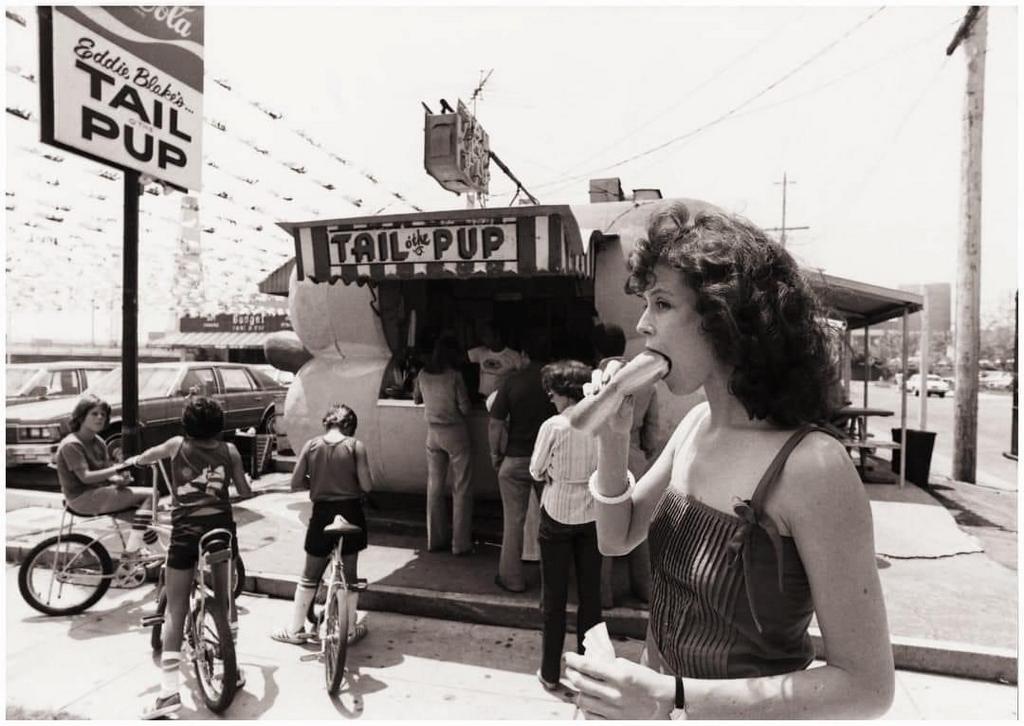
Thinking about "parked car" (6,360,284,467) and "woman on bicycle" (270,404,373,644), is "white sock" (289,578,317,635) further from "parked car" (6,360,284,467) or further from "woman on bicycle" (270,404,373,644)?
"parked car" (6,360,284,467)

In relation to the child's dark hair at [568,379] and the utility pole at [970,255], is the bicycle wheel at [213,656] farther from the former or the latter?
the utility pole at [970,255]

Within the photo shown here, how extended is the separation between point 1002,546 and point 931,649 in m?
3.46

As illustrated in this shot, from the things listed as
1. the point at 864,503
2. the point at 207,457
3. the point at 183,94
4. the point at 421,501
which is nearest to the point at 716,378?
the point at 864,503

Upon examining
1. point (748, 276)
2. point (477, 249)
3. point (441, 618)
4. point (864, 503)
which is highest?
point (477, 249)

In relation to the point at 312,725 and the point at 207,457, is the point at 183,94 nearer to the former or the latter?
the point at 207,457

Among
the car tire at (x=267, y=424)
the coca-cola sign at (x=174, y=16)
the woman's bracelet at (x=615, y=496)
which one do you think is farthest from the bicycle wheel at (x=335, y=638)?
the car tire at (x=267, y=424)

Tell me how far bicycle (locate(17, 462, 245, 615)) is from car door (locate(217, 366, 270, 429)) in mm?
6708

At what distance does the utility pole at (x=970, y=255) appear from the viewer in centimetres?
1001

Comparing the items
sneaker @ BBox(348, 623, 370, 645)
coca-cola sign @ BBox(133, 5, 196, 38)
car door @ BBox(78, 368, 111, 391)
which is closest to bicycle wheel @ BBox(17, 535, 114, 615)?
sneaker @ BBox(348, 623, 370, 645)

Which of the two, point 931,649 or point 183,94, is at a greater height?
point 183,94

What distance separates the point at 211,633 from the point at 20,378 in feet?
32.1

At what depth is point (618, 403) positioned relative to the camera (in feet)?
4.74

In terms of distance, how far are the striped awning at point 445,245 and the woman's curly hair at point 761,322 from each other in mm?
3794

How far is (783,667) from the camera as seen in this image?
1377 mm
